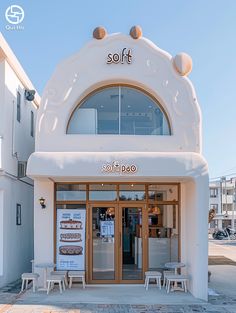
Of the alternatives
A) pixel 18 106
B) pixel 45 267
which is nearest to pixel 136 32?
pixel 18 106

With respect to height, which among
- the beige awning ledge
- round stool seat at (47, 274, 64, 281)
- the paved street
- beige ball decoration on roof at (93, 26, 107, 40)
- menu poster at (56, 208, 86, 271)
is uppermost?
beige ball decoration on roof at (93, 26, 107, 40)

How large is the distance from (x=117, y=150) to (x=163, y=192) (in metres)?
2.12

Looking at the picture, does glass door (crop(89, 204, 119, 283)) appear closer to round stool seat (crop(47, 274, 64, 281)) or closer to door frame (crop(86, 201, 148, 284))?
door frame (crop(86, 201, 148, 284))

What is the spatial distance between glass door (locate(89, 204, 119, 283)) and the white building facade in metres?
0.03

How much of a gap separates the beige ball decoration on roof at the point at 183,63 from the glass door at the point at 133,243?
4.31 metres

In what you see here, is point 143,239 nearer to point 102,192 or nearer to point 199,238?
point 102,192

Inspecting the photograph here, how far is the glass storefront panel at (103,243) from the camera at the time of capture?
13195mm

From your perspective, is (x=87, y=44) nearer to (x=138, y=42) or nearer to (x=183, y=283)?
(x=138, y=42)

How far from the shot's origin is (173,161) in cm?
1170

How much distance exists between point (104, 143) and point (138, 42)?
10.5 ft

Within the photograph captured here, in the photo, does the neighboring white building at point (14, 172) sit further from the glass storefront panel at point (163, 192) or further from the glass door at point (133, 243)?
the glass storefront panel at point (163, 192)

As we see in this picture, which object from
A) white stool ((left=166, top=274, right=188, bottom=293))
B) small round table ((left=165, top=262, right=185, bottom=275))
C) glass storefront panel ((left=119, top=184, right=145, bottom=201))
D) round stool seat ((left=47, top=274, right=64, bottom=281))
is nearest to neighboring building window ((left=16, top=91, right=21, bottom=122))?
glass storefront panel ((left=119, top=184, right=145, bottom=201))

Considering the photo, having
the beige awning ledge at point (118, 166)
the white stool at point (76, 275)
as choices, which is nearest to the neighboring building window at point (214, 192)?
the white stool at point (76, 275)

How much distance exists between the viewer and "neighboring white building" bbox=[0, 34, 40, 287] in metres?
13.1
